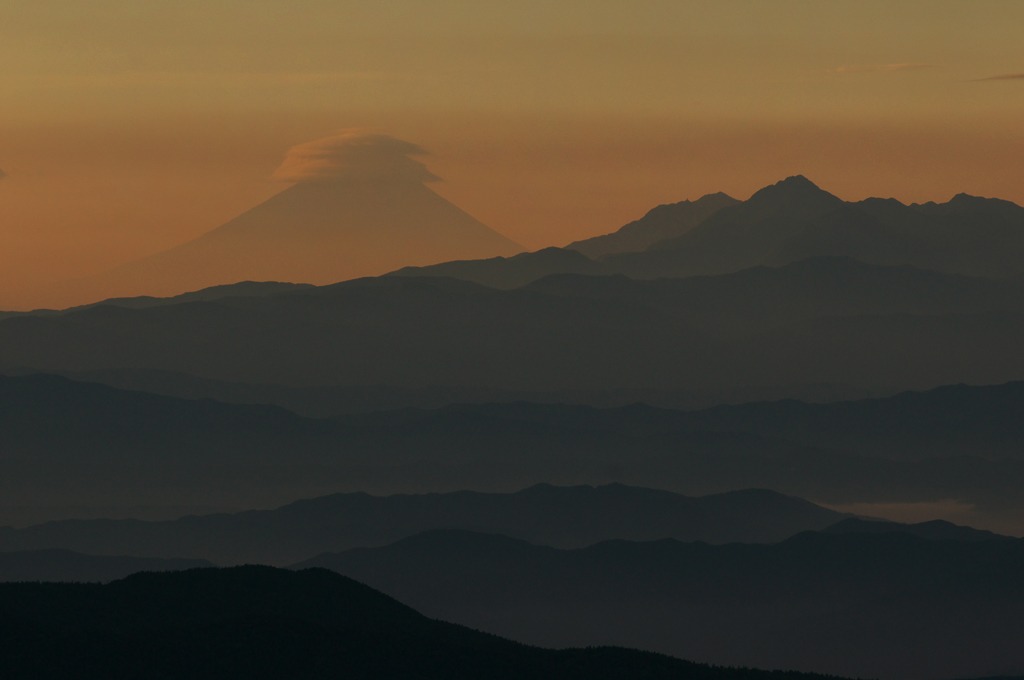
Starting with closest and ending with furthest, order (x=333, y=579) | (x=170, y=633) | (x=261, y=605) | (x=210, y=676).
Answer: (x=210, y=676), (x=170, y=633), (x=261, y=605), (x=333, y=579)

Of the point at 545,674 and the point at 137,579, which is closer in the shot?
the point at 545,674

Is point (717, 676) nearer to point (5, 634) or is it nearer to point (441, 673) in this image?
point (441, 673)

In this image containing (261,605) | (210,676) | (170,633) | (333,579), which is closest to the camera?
(210,676)

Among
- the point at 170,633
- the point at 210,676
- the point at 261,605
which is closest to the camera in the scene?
the point at 210,676

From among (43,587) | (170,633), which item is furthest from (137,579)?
(170,633)

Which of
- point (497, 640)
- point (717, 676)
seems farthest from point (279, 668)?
point (717, 676)

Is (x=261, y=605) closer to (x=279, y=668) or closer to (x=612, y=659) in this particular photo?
(x=279, y=668)
